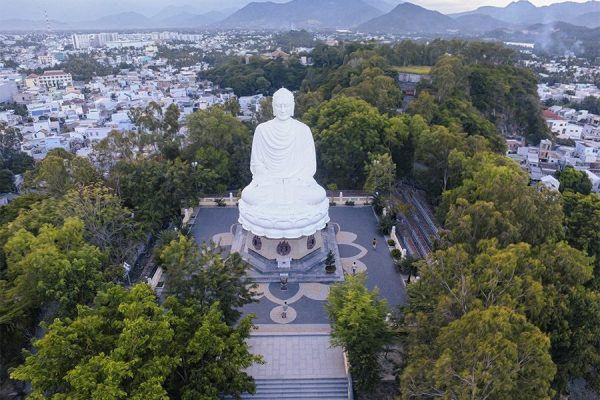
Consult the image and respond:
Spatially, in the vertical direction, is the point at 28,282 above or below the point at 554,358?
above

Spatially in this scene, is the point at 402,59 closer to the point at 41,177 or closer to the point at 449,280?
the point at 41,177

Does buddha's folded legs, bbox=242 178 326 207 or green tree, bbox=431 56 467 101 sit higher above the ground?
green tree, bbox=431 56 467 101

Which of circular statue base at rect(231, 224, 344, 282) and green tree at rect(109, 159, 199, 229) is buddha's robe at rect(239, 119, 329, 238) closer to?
circular statue base at rect(231, 224, 344, 282)

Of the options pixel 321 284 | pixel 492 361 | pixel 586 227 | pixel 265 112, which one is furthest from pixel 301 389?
pixel 265 112

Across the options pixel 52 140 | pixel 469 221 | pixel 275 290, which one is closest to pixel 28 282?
pixel 275 290

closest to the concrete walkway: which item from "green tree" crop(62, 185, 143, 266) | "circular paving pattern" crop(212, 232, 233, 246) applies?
"circular paving pattern" crop(212, 232, 233, 246)

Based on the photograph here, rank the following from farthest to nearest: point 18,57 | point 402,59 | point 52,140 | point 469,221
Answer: point 18,57
point 402,59
point 52,140
point 469,221

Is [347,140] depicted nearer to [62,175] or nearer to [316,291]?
[316,291]
